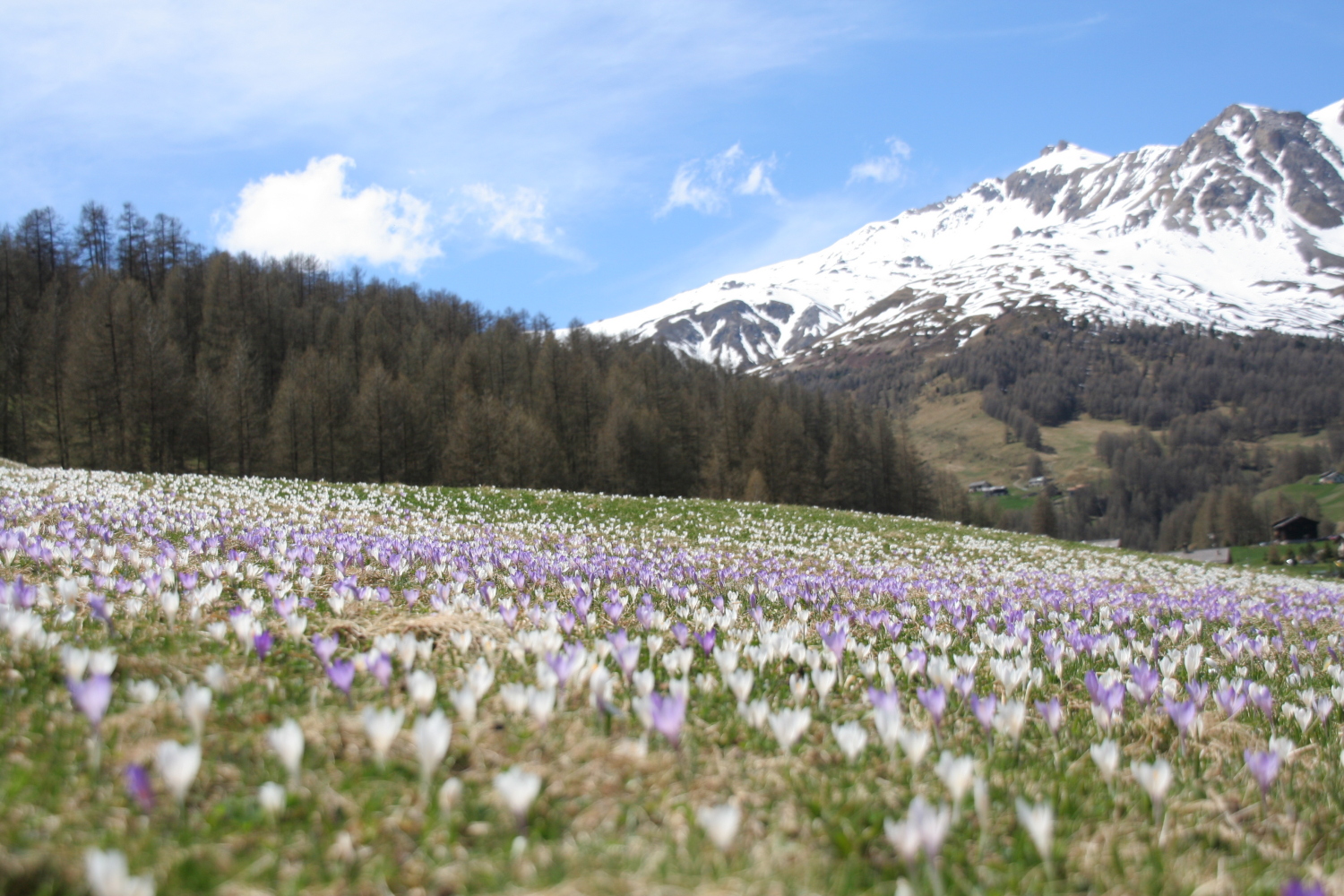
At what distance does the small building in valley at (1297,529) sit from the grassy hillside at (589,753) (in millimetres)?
158155

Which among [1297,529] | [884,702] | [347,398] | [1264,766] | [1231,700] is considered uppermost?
[347,398]

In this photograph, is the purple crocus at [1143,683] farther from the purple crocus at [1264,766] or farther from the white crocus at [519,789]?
the white crocus at [519,789]

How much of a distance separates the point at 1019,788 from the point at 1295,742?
2.62 metres

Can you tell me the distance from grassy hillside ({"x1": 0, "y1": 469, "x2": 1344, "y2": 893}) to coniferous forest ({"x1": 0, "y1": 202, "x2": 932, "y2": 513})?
163 feet

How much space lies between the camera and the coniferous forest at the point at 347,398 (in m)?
50.0

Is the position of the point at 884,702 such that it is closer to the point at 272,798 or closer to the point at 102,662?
the point at 272,798

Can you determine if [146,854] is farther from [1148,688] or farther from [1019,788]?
[1148,688]

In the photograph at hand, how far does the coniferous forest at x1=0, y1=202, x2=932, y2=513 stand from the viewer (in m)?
50.0

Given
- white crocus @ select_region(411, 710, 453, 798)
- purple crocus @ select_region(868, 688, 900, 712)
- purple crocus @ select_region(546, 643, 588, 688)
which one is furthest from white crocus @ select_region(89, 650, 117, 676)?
purple crocus @ select_region(868, 688, 900, 712)

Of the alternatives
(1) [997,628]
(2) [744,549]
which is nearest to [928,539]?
(2) [744,549]

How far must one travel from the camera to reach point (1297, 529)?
124812mm

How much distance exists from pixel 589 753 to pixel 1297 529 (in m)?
166

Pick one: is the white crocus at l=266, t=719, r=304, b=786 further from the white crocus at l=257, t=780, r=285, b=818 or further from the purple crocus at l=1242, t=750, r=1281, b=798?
the purple crocus at l=1242, t=750, r=1281, b=798

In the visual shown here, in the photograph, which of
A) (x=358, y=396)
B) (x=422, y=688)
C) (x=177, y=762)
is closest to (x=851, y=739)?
(x=422, y=688)
